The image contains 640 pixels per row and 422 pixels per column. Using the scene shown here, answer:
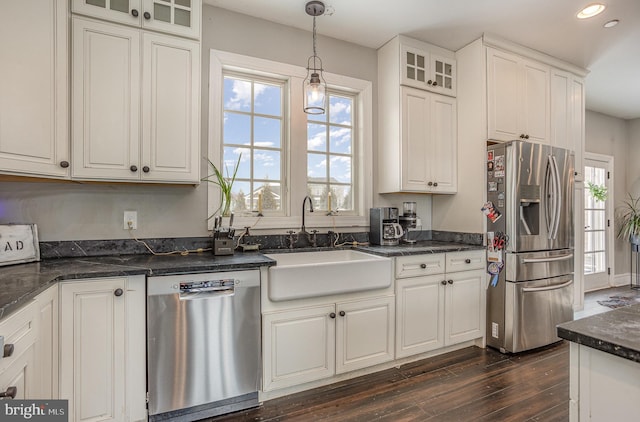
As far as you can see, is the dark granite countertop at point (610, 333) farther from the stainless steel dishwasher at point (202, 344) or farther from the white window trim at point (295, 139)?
the white window trim at point (295, 139)

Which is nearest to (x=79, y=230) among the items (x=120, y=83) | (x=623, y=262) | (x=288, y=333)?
(x=120, y=83)

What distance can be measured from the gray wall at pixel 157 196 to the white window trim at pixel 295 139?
0.06 m

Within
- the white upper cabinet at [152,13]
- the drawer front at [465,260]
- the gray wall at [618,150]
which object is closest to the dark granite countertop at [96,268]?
the white upper cabinet at [152,13]

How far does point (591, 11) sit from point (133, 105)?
11.1 ft

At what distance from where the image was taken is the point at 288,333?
207 centimetres

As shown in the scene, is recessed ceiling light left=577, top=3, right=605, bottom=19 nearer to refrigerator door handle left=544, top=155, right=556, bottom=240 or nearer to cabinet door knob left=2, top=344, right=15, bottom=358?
refrigerator door handle left=544, top=155, right=556, bottom=240

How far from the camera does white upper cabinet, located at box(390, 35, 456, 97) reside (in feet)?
9.53

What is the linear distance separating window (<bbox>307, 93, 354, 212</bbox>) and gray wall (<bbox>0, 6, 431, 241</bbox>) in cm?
38

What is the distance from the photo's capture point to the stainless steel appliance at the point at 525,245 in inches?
107

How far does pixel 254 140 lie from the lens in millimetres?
2740

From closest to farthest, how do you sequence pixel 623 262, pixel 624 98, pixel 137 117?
1. pixel 137 117
2. pixel 624 98
3. pixel 623 262

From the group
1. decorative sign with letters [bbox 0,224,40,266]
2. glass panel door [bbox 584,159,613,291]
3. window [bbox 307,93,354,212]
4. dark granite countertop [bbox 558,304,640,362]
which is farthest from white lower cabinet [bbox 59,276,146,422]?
glass panel door [bbox 584,159,613,291]

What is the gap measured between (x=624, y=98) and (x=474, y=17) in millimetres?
3384

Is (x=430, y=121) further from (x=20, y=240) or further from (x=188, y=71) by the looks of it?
(x=20, y=240)
